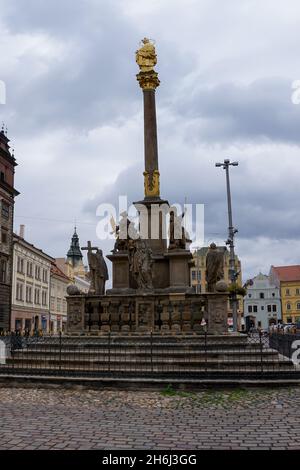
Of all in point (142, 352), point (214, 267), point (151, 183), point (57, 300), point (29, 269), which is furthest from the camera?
point (57, 300)

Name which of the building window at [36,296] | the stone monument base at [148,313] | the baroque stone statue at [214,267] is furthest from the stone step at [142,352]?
the building window at [36,296]

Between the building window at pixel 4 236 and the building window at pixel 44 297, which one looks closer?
the building window at pixel 4 236

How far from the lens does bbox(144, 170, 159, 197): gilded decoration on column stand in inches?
804

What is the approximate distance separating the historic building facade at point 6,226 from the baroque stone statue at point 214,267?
108 feet

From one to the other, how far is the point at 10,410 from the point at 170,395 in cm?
333

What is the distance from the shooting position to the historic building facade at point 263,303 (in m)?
94.0

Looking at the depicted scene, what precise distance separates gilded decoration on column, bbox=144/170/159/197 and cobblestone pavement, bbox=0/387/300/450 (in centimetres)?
1093

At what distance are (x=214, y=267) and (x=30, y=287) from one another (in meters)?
44.2

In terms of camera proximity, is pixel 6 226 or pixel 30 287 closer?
pixel 6 226

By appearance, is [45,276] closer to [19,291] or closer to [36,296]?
[36,296]

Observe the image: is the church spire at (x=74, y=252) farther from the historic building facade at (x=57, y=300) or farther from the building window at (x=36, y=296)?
the building window at (x=36, y=296)

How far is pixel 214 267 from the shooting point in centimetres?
1756

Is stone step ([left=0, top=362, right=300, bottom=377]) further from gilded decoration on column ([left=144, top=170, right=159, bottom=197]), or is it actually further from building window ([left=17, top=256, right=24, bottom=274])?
building window ([left=17, top=256, right=24, bottom=274])

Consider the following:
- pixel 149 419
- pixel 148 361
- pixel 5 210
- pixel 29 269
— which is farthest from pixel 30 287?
pixel 149 419
